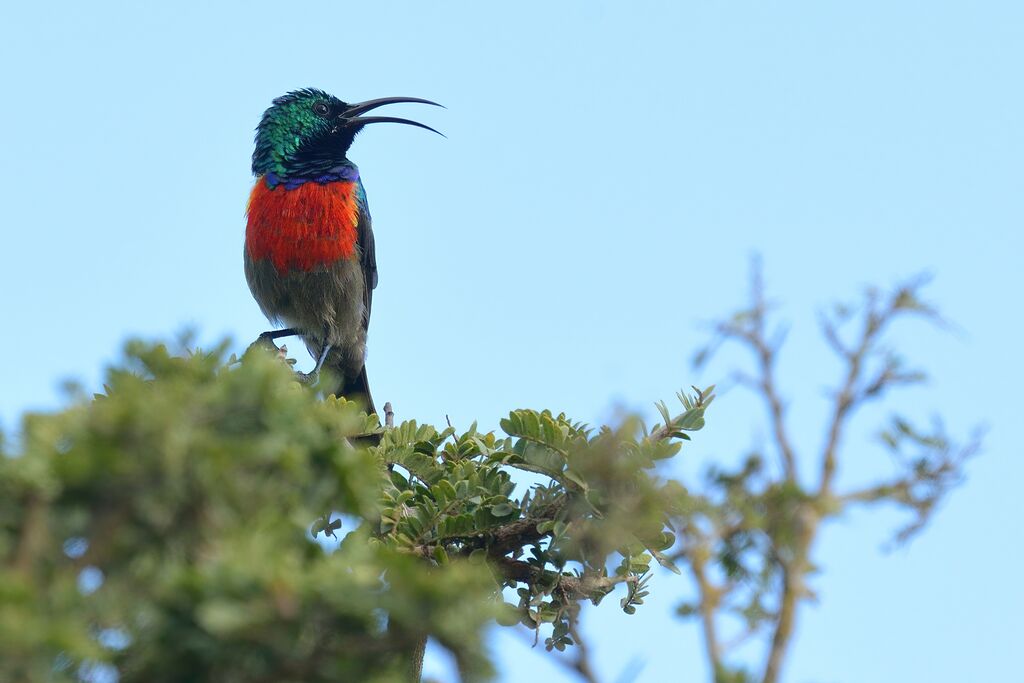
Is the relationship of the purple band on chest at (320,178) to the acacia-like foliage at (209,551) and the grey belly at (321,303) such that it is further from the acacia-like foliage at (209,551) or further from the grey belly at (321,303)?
the acacia-like foliage at (209,551)

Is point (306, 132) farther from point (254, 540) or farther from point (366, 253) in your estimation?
point (254, 540)

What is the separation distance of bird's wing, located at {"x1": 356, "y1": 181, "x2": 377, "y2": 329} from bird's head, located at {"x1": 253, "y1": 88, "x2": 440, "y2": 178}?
0.30m

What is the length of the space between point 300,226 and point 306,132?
73cm

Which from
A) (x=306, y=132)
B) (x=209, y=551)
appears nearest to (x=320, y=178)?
(x=306, y=132)

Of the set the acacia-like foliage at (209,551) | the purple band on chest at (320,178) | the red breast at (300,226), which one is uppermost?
the purple band on chest at (320,178)

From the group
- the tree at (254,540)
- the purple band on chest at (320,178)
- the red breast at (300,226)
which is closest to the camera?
the tree at (254,540)

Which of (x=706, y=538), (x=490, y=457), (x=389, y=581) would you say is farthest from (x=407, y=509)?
(x=706, y=538)

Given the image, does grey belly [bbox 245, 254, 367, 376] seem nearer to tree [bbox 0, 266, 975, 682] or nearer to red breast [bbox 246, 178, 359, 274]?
red breast [bbox 246, 178, 359, 274]

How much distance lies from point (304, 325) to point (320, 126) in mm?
1276

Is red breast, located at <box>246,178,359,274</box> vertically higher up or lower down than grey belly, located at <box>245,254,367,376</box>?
higher up

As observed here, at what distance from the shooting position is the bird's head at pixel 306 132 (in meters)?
7.73

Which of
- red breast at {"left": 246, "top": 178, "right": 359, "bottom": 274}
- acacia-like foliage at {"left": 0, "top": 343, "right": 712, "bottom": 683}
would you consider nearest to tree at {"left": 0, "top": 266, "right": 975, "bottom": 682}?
acacia-like foliage at {"left": 0, "top": 343, "right": 712, "bottom": 683}

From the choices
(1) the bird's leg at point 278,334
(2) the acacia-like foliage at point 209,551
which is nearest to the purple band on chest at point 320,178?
(1) the bird's leg at point 278,334

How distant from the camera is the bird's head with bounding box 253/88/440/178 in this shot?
7734mm
